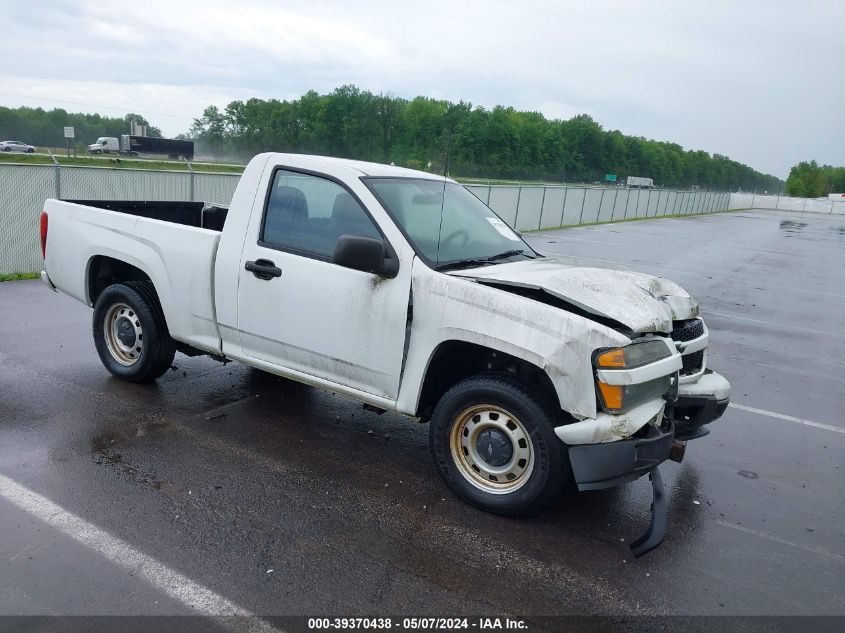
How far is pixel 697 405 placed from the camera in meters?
4.72

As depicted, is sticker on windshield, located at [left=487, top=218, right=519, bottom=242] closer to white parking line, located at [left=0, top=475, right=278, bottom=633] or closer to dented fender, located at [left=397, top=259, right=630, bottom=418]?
dented fender, located at [left=397, top=259, right=630, bottom=418]

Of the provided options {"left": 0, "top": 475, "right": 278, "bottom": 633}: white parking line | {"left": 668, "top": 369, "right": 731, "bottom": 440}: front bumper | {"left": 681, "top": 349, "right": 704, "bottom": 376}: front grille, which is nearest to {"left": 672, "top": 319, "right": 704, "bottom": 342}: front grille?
{"left": 681, "top": 349, "right": 704, "bottom": 376}: front grille

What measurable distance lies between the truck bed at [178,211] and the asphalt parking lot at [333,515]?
1.41 meters

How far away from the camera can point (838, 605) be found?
11.5ft

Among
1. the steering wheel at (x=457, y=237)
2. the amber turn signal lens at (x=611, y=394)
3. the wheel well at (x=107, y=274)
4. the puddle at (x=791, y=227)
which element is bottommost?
the puddle at (x=791, y=227)

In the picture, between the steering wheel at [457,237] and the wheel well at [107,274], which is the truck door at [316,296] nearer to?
the steering wheel at [457,237]

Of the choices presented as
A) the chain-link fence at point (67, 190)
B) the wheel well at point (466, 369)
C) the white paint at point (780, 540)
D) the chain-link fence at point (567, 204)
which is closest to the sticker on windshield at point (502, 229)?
the wheel well at point (466, 369)

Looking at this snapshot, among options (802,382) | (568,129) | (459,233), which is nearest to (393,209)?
(459,233)

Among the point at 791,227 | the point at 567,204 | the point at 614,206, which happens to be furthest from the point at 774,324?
the point at 791,227

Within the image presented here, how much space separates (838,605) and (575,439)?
1480mm

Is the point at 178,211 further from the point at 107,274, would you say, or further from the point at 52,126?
the point at 52,126

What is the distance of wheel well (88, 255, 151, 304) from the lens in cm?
611

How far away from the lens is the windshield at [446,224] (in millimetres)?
4551

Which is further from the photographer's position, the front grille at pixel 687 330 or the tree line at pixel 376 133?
the tree line at pixel 376 133
